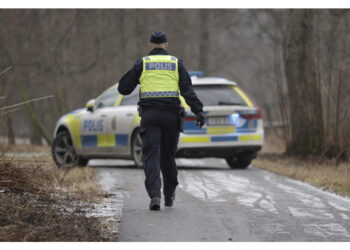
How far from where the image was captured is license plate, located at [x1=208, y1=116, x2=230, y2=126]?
14586 mm

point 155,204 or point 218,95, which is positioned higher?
point 218,95

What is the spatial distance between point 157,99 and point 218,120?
19.0 ft

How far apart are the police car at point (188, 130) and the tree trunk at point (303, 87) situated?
170 centimetres

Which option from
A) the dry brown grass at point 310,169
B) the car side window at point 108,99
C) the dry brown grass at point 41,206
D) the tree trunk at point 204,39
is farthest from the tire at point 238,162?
the tree trunk at point 204,39

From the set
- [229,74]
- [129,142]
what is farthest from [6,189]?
[229,74]

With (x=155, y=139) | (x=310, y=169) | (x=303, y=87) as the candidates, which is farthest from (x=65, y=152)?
(x=155, y=139)

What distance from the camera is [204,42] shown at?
36625 mm

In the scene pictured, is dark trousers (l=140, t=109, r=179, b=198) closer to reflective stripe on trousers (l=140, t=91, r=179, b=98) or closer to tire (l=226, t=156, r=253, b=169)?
reflective stripe on trousers (l=140, t=91, r=179, b=98)

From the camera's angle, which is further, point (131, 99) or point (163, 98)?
point (131, 99)

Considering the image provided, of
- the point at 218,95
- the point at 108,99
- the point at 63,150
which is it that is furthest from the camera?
the point at 63,150

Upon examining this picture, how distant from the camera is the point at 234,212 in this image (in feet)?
28.2

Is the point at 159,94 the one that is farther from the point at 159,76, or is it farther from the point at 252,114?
the point at 252,114

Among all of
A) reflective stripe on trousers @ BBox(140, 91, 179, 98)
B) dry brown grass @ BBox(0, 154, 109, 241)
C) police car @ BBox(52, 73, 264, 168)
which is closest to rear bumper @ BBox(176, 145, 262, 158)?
police car @ BBox(52, 73, 264, 168)

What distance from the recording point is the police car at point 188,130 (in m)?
14.6
